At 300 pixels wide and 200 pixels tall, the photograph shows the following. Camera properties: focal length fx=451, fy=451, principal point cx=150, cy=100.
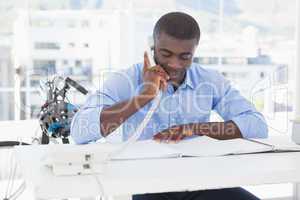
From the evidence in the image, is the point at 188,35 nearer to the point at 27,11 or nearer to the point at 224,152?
the point at 224,152

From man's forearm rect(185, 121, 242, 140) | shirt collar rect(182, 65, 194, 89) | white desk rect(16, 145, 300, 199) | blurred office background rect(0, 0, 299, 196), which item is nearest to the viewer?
white desk rect(16, 145, 300, 199)

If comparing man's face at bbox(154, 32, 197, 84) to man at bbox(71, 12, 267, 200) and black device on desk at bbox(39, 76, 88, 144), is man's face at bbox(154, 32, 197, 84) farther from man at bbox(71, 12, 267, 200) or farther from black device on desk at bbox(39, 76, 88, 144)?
black device on desk at bbox(39, 76, 88, 144)

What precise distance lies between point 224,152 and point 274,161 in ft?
0.48

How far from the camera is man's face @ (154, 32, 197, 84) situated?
5.19 feet

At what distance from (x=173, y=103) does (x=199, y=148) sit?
372mm

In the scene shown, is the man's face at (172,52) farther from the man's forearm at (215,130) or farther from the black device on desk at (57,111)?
the black device on desk at (57,111)

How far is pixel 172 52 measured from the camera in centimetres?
159

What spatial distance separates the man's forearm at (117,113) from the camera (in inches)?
57.7

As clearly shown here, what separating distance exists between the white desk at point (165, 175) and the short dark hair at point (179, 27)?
0.52 metres

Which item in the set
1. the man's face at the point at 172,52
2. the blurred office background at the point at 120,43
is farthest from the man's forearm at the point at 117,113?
the blurred office background at the point at 120,43

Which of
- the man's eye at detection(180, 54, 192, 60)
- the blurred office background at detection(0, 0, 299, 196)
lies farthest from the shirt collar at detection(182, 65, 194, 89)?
the blurred office background at detection(0, 0, 299, 196)

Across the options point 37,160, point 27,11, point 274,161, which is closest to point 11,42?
point 27,11

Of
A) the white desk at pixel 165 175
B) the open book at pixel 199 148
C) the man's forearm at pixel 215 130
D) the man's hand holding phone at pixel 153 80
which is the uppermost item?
the man's hand holding phone at pixel 153 80

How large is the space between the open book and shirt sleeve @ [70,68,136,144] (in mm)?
161
